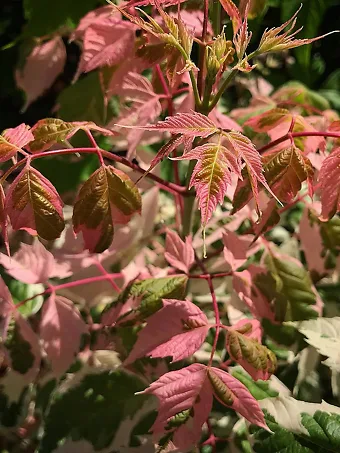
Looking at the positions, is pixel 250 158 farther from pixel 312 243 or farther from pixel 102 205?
pixel 312 243

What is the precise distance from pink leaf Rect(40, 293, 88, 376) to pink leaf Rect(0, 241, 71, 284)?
0.04 meters

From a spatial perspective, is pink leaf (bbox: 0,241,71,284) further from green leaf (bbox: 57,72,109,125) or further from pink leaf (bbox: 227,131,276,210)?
pink leaf (bbox: 227,131,276,210)

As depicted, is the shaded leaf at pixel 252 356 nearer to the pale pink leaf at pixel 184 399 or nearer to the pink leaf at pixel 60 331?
the pale pink leaf at pixel 184 399

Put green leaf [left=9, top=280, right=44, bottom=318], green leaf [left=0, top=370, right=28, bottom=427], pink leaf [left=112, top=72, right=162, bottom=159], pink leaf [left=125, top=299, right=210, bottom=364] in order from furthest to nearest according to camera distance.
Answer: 1. green leaf [left=9, top=280, right=44, bottom=318]
2. green leaf [left=0, top=370, right=28, bottom=427]
3. pink leaf [left=112, top=72, right=162, bottom=159]
4. pink leaf [left=125, top=299, right=210, bottom=364]

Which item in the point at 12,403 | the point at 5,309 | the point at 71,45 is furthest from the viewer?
the point at 71,45

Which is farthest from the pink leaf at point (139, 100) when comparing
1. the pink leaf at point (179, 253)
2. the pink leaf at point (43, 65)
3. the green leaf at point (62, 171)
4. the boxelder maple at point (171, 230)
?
the green leaf at point (62, 171)

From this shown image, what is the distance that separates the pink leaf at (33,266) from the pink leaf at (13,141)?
0.72 ft

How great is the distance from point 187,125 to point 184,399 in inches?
10.1

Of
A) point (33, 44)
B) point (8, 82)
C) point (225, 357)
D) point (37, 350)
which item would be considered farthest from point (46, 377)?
point (8, 82)

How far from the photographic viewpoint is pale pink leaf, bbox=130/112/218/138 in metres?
0.36

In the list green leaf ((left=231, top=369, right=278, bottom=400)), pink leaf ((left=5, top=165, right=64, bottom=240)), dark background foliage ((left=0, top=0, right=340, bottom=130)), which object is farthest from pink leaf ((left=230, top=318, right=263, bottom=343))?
dark background foliage ((left=0, top=0, right=340, bottom=130))

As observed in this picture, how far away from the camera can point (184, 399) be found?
1.49 feet

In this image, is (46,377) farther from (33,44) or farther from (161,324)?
(33,44)

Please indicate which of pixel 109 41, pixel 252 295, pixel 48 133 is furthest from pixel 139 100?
pixel 252 295
